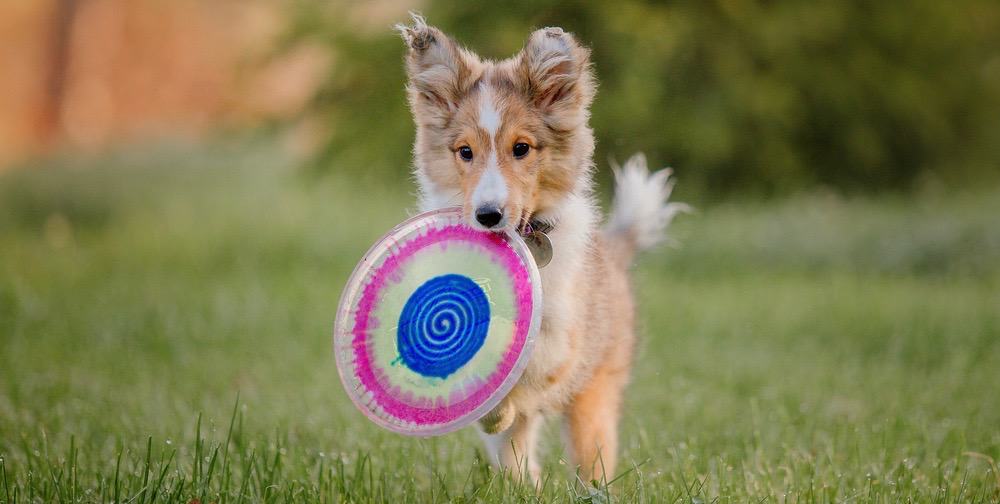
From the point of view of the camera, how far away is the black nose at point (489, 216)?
126 inches

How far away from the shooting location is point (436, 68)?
3617mm

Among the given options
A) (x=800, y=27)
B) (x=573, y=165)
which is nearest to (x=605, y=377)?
(x=573, y=165)

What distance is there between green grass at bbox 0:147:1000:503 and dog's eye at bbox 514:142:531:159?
114 centimetres

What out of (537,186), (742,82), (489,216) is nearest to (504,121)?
(537,186)

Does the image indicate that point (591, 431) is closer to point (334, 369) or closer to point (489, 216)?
point (489, 216)

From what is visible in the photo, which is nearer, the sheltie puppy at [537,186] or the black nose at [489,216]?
the black nose at [489,216]

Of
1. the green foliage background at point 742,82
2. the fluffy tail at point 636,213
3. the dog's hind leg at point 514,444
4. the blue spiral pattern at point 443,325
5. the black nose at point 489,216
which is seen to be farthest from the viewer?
the green foliage background at point 742,82

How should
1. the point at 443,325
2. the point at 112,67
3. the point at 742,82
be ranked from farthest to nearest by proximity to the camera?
the point at 112,67 → the point at 742,82 → the point at 443,325

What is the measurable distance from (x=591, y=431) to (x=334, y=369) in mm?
2988

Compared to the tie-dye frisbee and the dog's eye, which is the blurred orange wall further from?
the dog's eye

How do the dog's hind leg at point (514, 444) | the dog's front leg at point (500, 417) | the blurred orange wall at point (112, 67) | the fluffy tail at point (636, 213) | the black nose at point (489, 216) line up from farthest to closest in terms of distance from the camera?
the blurred orange wall at point (112, 67), the fluffy tail at point (636, 213), the dog's hind leg at point (514, 444), the dog's front leg at point (500, 417), the black nose at point (489, 216)

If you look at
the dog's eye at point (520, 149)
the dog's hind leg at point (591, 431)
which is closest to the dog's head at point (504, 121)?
the dog's eye at point (520, 149)

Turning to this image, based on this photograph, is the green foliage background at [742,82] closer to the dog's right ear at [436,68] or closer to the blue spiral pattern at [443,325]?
the dog's right ear at [436,68]

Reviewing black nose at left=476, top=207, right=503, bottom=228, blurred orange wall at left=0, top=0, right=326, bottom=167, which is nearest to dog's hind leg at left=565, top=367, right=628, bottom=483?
black nose at left=476, top=207, right=503, bottom=228
